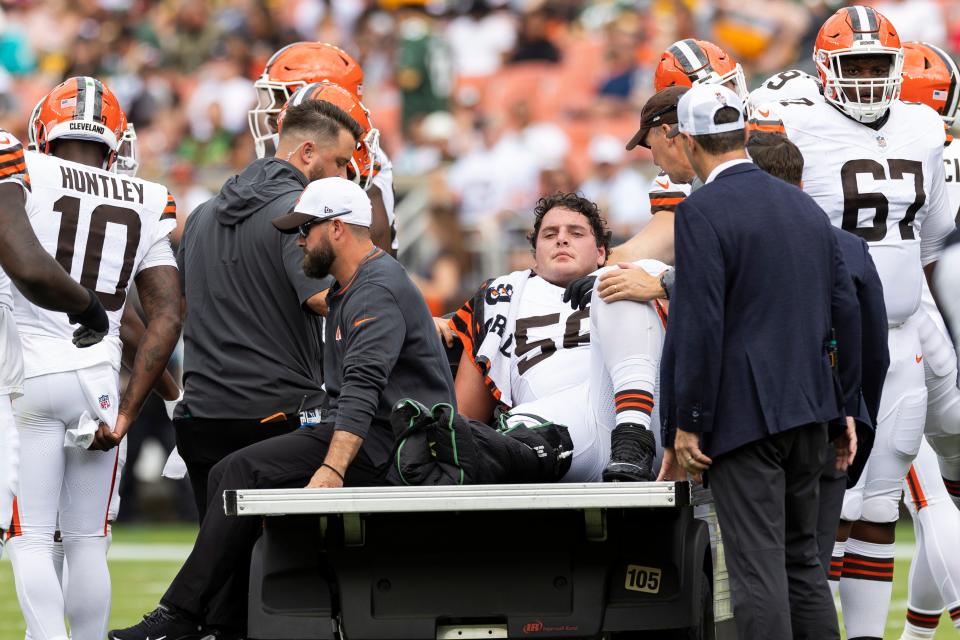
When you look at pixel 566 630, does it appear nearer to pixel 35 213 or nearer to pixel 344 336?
pixel 344 336

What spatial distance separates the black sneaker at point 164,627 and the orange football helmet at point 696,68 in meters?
3.04

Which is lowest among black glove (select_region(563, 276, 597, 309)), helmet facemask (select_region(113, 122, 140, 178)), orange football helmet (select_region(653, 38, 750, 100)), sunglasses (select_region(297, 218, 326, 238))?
black glove (select_region(563, 276, 597, 309))

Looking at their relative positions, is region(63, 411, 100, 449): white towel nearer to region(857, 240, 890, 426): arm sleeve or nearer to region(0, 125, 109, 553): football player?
region(0, 125, 109, 553): football player

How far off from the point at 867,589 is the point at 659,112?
2029 millimetres

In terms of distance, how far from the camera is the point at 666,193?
5926mm

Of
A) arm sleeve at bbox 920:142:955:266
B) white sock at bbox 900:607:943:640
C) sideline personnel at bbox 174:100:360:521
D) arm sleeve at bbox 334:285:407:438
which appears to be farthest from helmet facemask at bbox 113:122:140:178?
white sock at bbox 900:607:943:640

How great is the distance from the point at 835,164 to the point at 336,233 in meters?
2.00

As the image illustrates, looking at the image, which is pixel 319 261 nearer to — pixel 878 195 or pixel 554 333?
pixel 554 333

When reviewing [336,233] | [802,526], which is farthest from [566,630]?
[336,233]

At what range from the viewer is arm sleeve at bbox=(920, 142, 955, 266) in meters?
5.91

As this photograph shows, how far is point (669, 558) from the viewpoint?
4.46 meters

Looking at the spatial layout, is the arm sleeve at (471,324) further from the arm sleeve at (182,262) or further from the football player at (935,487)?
the football player at (935,487)

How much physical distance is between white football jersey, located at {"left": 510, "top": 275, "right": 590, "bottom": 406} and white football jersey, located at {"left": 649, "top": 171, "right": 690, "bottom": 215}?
0.51 meters

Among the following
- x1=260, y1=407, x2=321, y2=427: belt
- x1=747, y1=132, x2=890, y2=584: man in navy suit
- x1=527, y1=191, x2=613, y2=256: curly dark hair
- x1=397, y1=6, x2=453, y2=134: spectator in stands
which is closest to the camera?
x1=747, y1=132, x2=890, y2=584: man in navy suit
